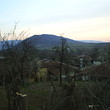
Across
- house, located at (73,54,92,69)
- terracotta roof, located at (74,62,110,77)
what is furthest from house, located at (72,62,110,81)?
house, located at (73,54,92,69)

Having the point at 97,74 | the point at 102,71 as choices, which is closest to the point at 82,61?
the point at 102,71

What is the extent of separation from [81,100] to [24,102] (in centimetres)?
153

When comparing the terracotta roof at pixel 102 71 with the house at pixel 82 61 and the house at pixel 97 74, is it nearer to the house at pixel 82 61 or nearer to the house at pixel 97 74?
the house at pixel 97 74

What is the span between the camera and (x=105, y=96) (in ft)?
17.8

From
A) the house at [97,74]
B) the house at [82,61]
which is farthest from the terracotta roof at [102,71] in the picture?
the house at [82,61]

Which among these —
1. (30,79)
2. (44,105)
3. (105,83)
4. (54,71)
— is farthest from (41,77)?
(44,105)

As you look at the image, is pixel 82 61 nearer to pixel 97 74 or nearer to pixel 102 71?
pixel 102 71

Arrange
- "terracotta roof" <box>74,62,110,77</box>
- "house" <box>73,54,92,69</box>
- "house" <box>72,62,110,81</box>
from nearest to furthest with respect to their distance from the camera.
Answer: "house" <box>72,62,110,81</box> < "terracotta roof" <box>74,62,110,77</box> < "house" <box>73,54,92,69</box>

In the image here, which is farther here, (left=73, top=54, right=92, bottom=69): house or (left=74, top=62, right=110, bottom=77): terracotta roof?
(left=73, top=54, right=92, bottom=69): house

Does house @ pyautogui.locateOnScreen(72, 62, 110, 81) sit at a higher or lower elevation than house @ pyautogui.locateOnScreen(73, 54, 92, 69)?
higher

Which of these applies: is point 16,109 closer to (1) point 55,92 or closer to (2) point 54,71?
(1) point 55,92

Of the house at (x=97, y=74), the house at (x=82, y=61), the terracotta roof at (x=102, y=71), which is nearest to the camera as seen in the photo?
the house at (x=97, y=74)

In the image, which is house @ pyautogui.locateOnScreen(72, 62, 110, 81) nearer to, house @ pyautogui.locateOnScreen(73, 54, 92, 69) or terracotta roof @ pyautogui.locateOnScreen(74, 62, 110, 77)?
terracotta roof @ pyautogui.locateOnScreen(74, 62, 110, 77)

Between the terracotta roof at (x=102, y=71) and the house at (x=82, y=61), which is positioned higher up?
the terracotta roof at (x=102, y=71)
